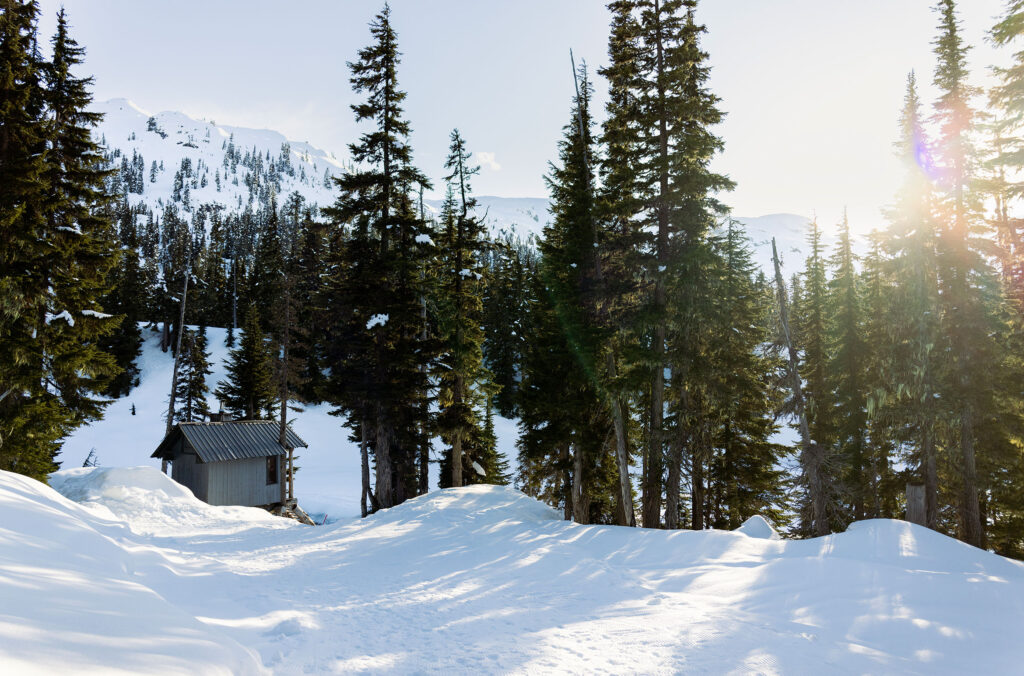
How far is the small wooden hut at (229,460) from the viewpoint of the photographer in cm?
2792

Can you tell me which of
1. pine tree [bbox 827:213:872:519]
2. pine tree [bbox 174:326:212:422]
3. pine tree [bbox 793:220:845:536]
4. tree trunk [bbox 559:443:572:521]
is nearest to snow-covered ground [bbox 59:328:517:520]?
pine tree [bbox 174:326:212:422]

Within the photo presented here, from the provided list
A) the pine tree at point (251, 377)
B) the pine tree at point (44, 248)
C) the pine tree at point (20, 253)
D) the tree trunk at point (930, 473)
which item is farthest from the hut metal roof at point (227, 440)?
the tree trunk at point (930, 473)

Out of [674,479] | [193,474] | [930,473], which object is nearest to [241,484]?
[193,474]

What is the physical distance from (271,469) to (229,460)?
→ 3.23 meters

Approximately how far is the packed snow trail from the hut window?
20.7 metres

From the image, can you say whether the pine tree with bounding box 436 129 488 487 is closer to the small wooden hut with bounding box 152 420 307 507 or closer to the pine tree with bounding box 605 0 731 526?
the pine tree with bounding box 605 0 731 526

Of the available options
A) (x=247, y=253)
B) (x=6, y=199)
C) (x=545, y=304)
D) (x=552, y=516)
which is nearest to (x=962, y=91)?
(x=545, y=304)

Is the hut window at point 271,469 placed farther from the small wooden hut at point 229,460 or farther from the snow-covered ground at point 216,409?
A: the snow-covered ground at point 216,409

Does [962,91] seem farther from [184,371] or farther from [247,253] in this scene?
[247,253]

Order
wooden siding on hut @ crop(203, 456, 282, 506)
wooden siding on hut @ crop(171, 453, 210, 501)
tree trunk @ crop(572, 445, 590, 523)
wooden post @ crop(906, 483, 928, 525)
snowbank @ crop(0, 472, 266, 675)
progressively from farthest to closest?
wooden siding on hut @ crop(203, 456, 282, 506) < wooden siding on hut @ crop(171, 453, 210, 501) < tree trunk @ crop(572, 445, 590, 523) < wooden post @ crop(906, 483, 928, 525) < snowbank @ crop(0, 472, 266, 675)

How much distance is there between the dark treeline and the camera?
14.7m

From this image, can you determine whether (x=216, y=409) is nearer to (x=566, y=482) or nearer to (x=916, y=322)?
(x=566, y=482)

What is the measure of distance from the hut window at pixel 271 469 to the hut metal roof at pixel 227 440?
1.15 meters

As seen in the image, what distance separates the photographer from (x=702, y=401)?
19.3 metres
